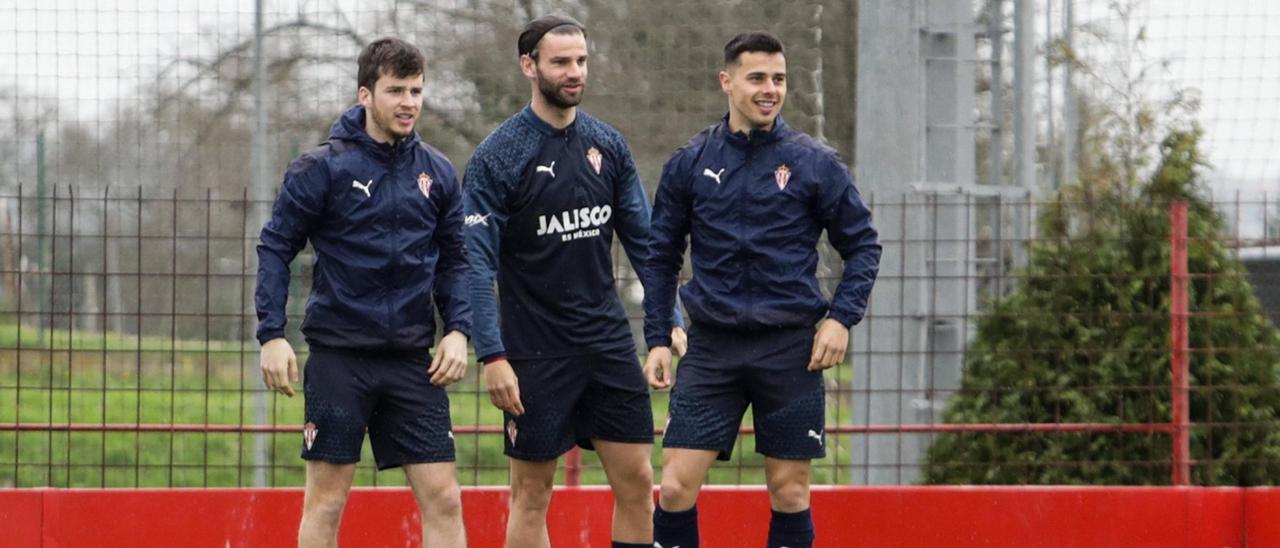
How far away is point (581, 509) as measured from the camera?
7836mm

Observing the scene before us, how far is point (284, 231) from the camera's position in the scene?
222 inches

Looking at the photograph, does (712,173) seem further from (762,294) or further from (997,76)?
(997,76)

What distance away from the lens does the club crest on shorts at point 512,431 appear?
20.1ft

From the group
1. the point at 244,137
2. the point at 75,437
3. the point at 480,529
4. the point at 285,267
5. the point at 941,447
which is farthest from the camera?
the point at 75,437

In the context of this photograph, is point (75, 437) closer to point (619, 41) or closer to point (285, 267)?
point (619, 41)

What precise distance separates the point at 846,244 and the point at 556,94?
3.55ft

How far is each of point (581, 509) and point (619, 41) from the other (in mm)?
3217

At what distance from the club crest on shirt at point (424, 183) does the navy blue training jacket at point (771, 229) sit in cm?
88

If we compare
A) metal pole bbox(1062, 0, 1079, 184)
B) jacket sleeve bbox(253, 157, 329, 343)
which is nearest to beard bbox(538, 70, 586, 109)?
jacket sleeve bbox(253, 157, 329, 343)

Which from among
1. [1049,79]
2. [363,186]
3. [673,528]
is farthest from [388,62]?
[1049,79]

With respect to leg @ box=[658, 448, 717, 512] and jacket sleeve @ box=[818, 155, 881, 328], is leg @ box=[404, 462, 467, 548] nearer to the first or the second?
leg @ box=[658, 448, 717, 512]

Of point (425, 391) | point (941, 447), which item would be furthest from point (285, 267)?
point (941, 447)

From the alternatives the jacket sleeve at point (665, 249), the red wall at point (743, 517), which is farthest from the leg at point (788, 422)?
the red wall at point (743, 517)

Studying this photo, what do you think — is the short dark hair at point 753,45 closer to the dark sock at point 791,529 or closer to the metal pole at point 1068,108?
the dark sock at point 791,529
